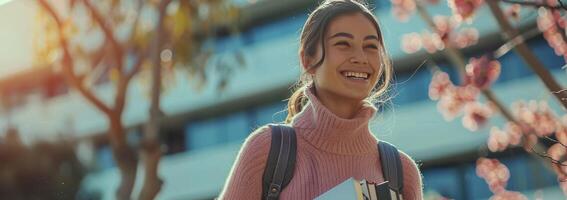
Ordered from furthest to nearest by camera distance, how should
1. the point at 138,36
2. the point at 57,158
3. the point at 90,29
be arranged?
the point at 57,158 < the point at 138,36 < the point at 90,29

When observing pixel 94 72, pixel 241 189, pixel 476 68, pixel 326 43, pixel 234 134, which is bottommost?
pixel 241 189

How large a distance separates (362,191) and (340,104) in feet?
1.30

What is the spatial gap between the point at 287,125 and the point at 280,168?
0.51ft

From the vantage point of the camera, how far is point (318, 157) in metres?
2.75

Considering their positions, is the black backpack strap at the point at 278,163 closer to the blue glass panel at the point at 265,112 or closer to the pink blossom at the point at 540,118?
the pink blossom at the point at 540,118

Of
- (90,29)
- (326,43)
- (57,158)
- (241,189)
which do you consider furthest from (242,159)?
(57,158)

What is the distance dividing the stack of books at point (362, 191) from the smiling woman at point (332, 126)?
0.20 m

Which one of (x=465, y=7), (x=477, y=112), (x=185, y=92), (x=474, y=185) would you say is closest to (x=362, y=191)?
(x=465, y=7)

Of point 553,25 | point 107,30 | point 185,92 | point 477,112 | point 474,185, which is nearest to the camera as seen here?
point 553,25

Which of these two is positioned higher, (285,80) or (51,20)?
(285,80)

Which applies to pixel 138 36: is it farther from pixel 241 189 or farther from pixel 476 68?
pixel 241 189

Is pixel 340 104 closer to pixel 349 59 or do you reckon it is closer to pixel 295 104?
pixel 349 59

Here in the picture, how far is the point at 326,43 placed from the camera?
279 centimetres

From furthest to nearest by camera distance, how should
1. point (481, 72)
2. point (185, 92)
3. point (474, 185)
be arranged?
point (185, 92), point (474, 185), point (481, 72)
